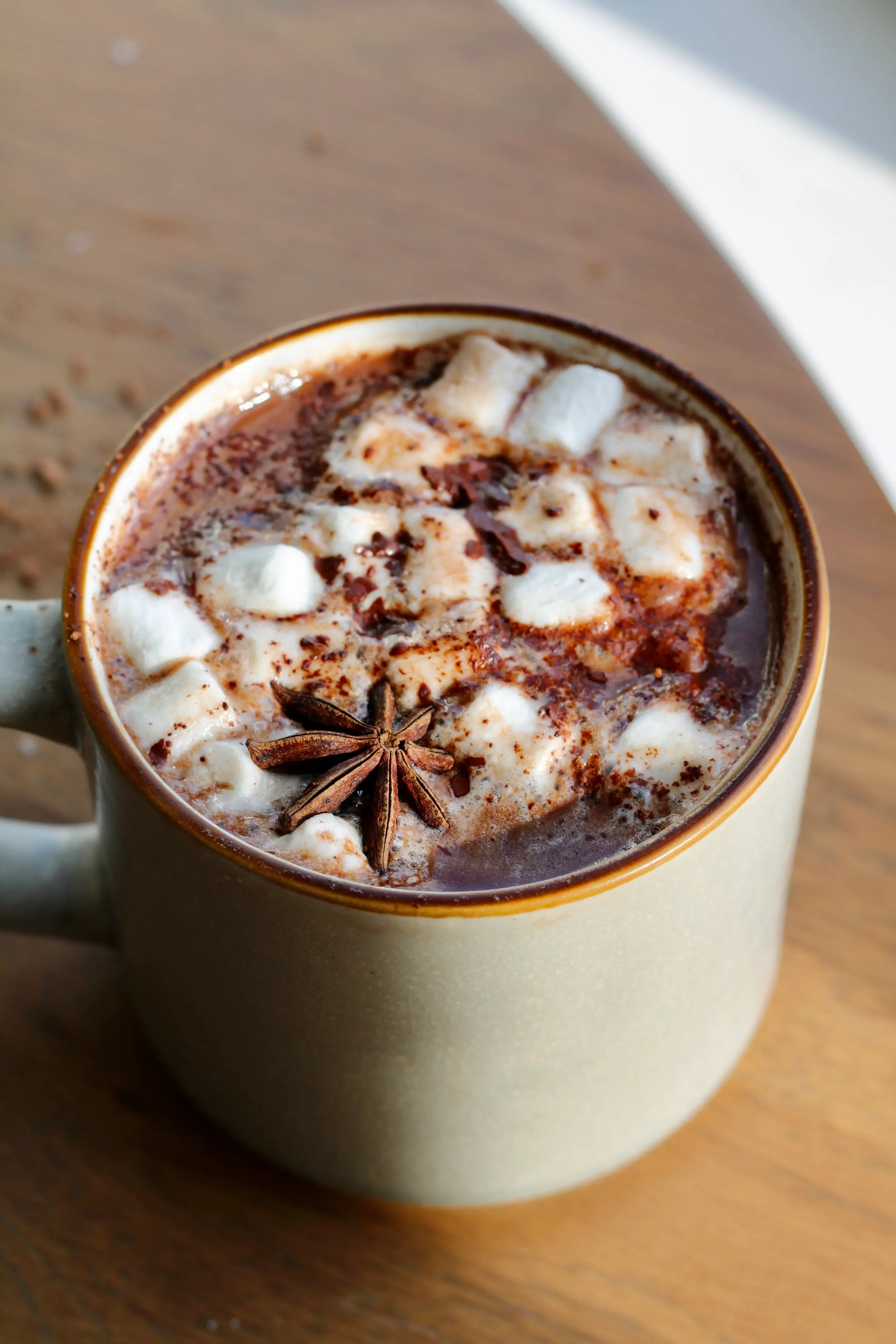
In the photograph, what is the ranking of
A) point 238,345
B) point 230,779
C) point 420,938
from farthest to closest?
1. point 238,345
2. point 230,779
3. point 420,938

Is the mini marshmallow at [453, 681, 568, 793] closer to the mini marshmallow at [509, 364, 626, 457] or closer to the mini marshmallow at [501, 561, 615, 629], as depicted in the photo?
the mini marshmallow at [501, 561, 615, 629]

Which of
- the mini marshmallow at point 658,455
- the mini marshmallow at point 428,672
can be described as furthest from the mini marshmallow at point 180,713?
the mini marshmallow at point 658,455

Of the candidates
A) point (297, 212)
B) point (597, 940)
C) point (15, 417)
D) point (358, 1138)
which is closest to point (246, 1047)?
point (358, 1138)

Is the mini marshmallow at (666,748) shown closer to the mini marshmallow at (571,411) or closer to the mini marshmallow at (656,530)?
the mini marshmallow at (656,530)

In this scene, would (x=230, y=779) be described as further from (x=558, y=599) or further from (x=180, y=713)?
(x=558, y=599)

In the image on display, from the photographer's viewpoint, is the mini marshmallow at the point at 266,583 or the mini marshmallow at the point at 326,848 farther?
the mini marshmallow at the point at 266,583

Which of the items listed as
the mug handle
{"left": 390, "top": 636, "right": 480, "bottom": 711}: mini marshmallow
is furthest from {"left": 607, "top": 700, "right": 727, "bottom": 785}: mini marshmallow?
the mug handle

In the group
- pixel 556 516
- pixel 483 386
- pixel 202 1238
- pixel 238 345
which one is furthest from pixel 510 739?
pixel 238 345
